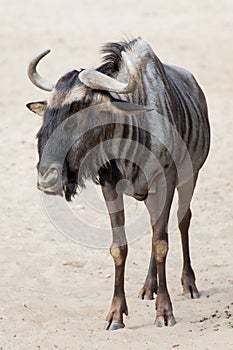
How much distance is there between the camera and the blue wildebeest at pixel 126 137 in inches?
220

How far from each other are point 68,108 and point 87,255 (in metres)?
2.69

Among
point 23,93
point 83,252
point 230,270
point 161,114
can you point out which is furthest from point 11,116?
point 161,114

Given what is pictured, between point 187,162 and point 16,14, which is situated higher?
point 16,14

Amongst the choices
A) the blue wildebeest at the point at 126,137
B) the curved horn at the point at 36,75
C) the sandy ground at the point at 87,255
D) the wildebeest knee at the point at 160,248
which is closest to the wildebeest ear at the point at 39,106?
the blue wildebeest at the point at 126,137

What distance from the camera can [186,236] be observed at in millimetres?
7285

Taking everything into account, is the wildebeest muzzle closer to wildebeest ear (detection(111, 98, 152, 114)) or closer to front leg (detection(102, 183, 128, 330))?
wildebeest ear (detection(111, 98, 152, 114))

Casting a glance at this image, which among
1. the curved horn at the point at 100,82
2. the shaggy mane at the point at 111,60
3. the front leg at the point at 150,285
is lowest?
the front leg at the point at 150,285

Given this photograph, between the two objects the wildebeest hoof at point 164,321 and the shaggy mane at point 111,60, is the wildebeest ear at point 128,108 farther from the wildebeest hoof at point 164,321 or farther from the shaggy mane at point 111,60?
the wildebeest hoof at point 164,321

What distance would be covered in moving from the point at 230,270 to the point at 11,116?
6180 millimetres

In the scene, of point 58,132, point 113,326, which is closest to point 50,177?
point 58,132

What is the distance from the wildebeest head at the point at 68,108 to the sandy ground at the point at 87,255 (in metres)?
1.13

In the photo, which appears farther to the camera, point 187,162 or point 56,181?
point 187,162

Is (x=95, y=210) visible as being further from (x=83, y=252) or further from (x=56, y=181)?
(x=56, y=181)

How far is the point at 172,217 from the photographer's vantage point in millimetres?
8961
